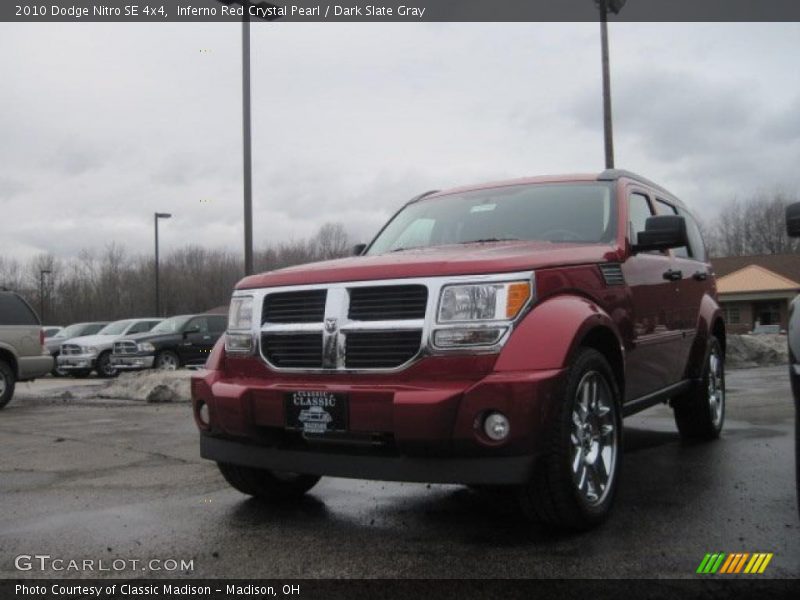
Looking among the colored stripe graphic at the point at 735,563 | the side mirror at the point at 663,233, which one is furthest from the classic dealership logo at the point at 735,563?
the side mirror at the point at 663,233

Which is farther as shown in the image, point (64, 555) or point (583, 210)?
point (583, 210)

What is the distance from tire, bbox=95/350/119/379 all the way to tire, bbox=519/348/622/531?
18.4m

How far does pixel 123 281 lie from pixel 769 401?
71254 millimetres

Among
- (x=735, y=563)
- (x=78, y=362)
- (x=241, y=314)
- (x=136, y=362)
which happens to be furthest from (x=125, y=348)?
(x=735, y=563)

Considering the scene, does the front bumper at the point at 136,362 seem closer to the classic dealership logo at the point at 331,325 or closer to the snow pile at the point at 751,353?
the snow pile at the point at 751,353

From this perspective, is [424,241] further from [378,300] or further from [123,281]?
[123,281]

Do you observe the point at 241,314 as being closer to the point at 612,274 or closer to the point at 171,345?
the point at 612,274

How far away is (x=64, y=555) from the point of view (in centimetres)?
363

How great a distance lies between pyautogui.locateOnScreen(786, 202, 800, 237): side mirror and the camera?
3709mm

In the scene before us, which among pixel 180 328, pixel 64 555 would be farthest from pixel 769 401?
pixel 180 328

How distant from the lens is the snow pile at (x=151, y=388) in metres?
12.1

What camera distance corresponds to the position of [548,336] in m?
3.55

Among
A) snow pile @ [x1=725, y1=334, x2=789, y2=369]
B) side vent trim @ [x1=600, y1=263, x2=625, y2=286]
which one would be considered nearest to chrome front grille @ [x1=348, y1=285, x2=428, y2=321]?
side vent trim @ [x1=600, y1=263, x2=625, y2=286]

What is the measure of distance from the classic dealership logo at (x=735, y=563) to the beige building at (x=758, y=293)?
4532 cm
